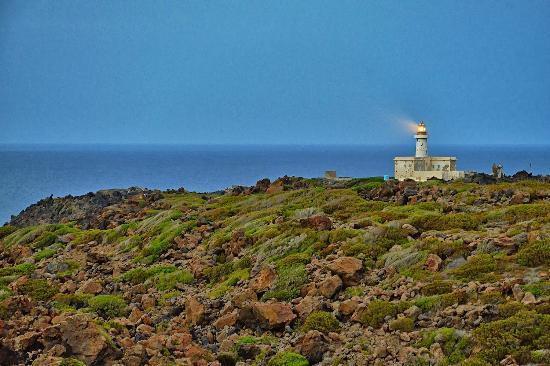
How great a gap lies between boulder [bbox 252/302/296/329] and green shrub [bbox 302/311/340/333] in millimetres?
821

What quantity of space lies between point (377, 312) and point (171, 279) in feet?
38.9

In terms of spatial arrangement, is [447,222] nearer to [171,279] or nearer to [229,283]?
[229,283]

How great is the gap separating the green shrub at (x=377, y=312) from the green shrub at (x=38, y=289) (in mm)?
13949

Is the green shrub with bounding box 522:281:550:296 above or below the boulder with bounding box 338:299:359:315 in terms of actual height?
above

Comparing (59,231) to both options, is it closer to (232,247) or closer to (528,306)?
(232,247)

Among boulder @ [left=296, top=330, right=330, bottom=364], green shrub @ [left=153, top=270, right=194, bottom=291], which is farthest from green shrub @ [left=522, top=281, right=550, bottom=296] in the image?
green shrub @ [left=153, top=270, right=194, bottom=291]

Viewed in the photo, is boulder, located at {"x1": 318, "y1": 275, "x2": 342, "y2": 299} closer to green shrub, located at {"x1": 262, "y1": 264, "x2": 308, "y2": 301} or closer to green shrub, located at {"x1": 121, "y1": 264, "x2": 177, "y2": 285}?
green shrub, located at {"x1": 262, "y1": 264, "x2": 308, "y2": 301}

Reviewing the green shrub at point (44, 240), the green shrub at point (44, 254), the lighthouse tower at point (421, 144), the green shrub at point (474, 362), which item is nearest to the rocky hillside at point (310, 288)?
the green shrub at point (474, 362)

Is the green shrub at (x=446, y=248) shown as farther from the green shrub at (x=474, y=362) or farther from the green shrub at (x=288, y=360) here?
the green shrub at (x=474, y=362)

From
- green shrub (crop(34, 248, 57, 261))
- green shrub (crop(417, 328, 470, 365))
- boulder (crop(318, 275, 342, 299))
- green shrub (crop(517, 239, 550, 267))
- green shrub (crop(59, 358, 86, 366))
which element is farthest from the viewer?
green shrub (crop(34, 248, 57, 261))

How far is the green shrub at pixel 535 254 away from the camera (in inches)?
873

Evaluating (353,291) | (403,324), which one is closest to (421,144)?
(353,291)

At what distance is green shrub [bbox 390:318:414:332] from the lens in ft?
66.3

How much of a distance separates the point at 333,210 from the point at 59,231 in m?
18.9
